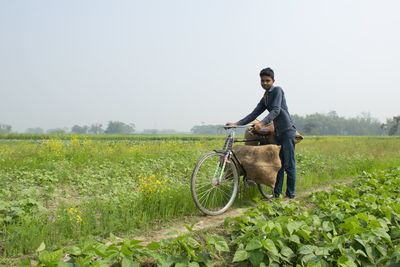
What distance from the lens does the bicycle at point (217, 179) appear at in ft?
13.0

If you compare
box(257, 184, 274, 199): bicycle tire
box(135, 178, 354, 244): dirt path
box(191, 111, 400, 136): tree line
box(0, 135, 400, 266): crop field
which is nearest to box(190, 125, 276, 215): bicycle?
box(135, 178, 354, 244): dirt path

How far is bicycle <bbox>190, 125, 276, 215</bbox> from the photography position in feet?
13.0

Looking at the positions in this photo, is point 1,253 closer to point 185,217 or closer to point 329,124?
point 185,217

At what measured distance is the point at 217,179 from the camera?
398 cm

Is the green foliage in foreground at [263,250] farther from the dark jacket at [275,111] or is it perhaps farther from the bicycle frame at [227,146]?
the dark jacket at [275,111]

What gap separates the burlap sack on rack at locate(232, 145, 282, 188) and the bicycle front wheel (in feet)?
0.70

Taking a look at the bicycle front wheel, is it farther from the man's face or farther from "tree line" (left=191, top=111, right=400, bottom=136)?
"tree line" (left=191, top=111, right=400, bottom=136)

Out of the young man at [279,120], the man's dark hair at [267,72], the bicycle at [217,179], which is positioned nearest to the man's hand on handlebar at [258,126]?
the young man at [279,120]

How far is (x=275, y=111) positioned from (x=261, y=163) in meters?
0.86

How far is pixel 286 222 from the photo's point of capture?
2.83 metres

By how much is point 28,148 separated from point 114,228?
6.76 meters

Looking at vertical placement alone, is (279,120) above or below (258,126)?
above

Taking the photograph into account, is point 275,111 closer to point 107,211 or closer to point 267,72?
point 267,72

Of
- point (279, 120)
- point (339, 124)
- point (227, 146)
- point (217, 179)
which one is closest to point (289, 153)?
point (279, 120)
